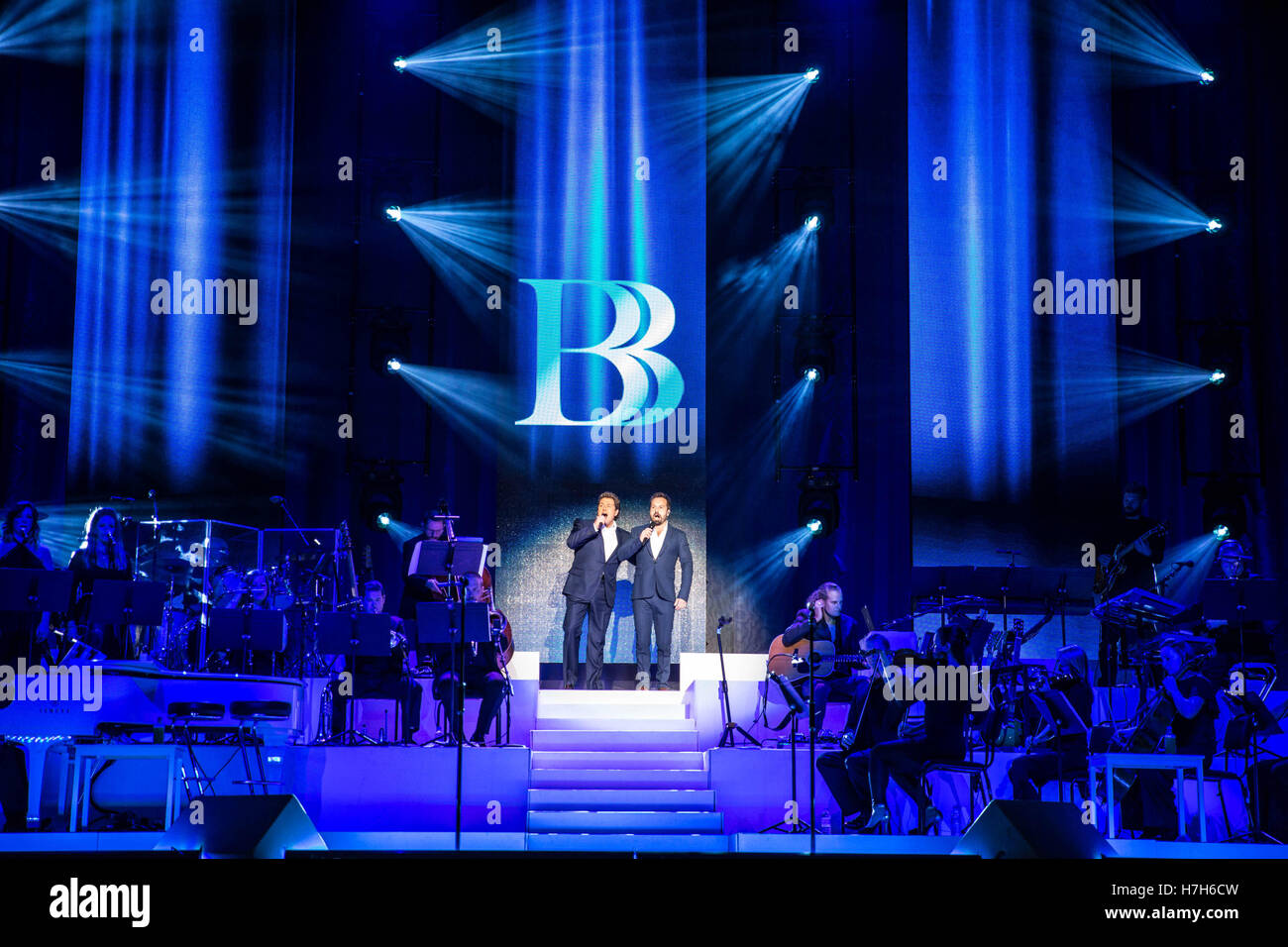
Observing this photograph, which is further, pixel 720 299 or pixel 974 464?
pixel 720 299

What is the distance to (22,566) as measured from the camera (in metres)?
8.25

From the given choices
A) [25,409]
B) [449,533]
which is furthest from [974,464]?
[25,409]

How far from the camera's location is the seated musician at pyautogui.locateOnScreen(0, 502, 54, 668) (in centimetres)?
795

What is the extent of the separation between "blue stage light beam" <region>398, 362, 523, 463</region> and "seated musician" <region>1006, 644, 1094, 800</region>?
19.1ft

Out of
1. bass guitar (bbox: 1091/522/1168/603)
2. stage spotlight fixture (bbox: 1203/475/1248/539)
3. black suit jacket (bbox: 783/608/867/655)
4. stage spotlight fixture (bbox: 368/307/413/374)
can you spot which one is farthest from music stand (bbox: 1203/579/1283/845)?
stage spotlight fixture (bbox: 368/307/413/374)

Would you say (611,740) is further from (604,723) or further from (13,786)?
(13,786)

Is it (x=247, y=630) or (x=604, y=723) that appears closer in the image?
(x=247, y=630)

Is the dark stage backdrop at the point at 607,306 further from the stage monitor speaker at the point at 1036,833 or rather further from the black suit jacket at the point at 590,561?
the stage monitor speaker at the point at 1036,833

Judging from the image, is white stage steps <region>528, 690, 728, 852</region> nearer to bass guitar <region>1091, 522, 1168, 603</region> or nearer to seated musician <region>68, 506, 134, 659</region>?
seated musician <region>68, 506, 134, 659</region>

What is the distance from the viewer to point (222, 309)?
38.9ft

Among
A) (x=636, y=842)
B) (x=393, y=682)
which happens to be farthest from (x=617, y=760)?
(x=393, y=682)

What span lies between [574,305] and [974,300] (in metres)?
3.49

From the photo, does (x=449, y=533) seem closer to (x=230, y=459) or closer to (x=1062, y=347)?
(x=230, y=459)

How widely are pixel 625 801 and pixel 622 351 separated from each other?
14.9 feet
